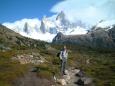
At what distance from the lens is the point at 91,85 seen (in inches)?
1806

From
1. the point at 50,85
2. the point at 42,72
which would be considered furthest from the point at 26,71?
the point at 50,85

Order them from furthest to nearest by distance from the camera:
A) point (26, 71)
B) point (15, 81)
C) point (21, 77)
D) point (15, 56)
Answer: point (15, 56)
point (26, 71)
point (21, 77)
point (15, 81)

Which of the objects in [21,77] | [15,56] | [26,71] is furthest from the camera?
[15,56]

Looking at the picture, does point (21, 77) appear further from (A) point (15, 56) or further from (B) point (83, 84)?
(A) point (15, 56)

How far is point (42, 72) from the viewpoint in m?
49.9

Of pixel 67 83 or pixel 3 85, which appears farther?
pixel 67 83

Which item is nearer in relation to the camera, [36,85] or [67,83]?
[36,85]

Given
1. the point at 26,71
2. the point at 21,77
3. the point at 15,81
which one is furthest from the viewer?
the point at 26,71

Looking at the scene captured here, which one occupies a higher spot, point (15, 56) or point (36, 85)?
point (15, 56)

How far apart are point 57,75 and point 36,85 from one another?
32.5 ft

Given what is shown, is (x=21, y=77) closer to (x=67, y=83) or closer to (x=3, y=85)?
(x=3, y=85)

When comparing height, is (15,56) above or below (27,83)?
above

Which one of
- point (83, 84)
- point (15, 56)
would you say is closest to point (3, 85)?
point (83, 84)

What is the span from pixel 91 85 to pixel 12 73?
1223 centimetres
